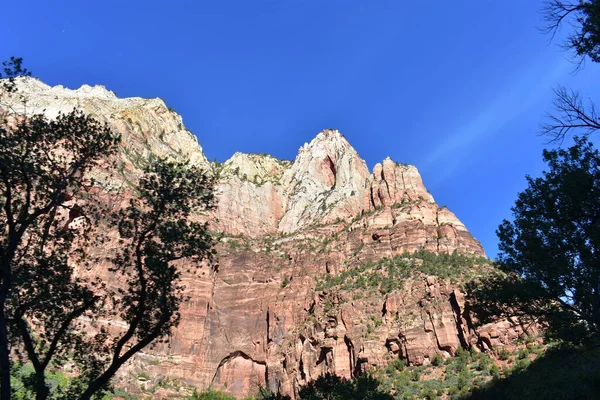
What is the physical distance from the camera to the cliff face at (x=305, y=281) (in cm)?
5612

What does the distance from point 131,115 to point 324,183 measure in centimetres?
4881

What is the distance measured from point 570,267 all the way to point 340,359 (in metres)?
45.4

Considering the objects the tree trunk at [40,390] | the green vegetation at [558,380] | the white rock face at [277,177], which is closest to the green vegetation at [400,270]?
the white rock face at [277,177]

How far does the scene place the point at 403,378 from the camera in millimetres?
48188

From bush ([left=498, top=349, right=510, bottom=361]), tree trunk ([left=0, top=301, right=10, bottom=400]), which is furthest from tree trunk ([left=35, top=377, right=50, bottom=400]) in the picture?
bush ([left=498, top=349, right=510, bottom=361])

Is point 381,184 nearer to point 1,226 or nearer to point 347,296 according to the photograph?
point 347,296

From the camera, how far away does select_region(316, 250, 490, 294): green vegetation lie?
6212 cm

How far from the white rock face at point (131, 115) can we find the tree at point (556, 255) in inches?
2596

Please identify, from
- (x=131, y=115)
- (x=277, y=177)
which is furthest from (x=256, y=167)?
(x=131, y=115)

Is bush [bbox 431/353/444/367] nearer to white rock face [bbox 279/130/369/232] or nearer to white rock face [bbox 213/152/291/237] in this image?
white rock face [bbox 279/130/369/232]

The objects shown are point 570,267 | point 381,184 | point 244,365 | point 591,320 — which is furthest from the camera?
point 381,184

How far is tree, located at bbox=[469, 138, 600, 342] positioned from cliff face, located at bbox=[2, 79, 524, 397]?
23.5 metres

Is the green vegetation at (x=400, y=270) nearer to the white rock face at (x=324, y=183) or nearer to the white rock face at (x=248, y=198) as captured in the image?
the white rock face at (x=324, y=183)

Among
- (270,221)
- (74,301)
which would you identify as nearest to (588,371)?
(74,301)
